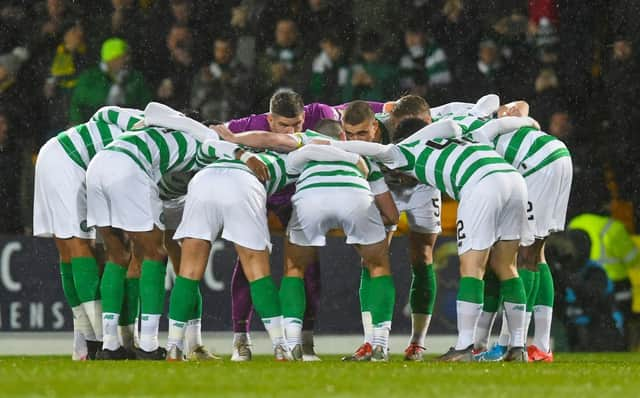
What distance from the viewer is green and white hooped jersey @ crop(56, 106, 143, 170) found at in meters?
9.94

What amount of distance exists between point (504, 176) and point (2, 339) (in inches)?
196

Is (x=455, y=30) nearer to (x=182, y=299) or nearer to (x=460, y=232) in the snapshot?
(x=460, y=232)

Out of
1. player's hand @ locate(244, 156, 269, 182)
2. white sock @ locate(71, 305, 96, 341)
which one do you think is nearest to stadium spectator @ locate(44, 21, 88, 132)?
white sock @ locate(71, 305, 96, 341)

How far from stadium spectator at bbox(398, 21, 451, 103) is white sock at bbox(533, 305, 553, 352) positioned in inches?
169

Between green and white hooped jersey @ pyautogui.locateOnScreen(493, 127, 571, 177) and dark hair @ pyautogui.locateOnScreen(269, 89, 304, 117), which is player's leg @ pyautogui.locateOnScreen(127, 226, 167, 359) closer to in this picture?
dark hair @ pyautogui.locateOnScreen(269, 89, 304, 117)

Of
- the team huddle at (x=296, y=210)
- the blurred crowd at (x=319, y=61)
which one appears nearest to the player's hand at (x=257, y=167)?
the team huddle at (x=296, y=210)

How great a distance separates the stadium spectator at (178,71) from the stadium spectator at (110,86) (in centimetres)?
18

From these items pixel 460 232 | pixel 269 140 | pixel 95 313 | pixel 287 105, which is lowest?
pixel 95 313

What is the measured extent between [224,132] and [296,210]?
2.69 feet

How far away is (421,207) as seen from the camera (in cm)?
1000

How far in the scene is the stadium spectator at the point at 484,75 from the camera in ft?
45.3

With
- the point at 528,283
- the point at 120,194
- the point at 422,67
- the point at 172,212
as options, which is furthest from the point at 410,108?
the point at 422,67

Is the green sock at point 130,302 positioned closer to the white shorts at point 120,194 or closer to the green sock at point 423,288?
the white shorts at point 120,194

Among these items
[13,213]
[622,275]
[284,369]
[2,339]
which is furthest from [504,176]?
[13,213]
